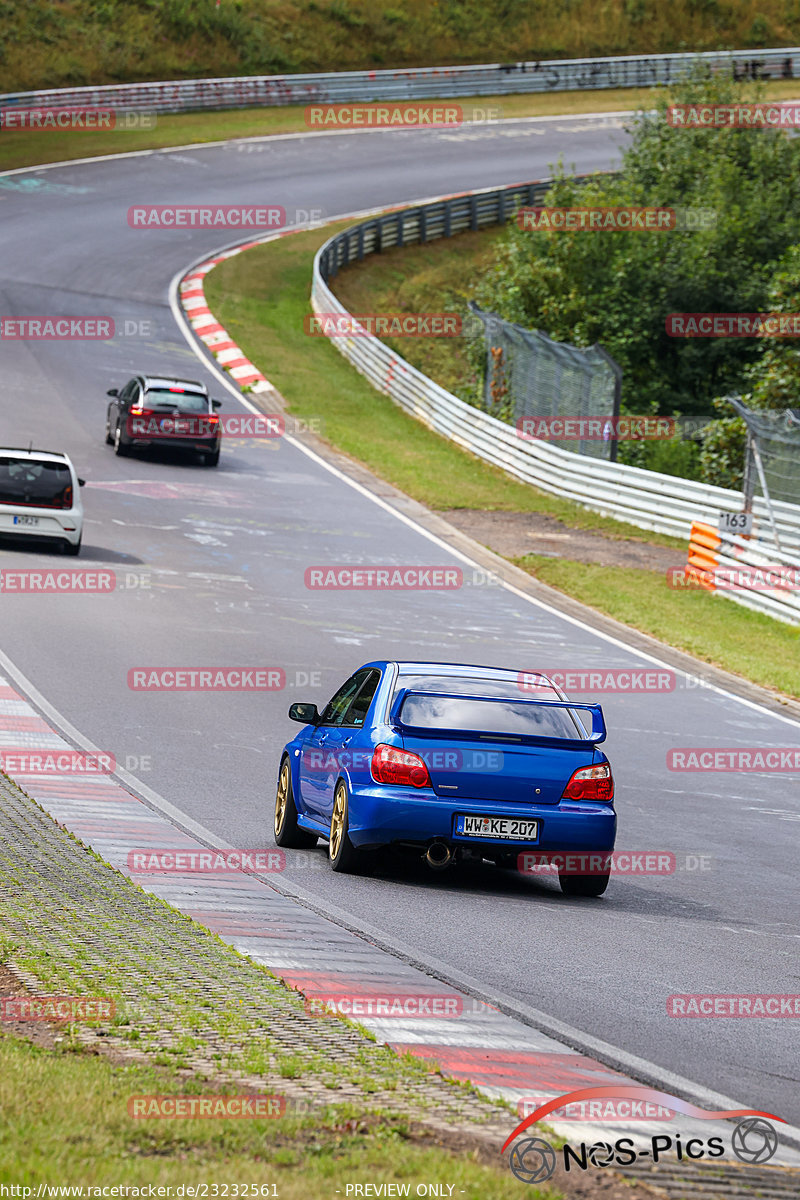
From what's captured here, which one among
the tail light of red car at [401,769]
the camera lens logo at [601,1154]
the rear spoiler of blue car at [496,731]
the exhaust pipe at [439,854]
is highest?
the camera lens logo at [601,1154]

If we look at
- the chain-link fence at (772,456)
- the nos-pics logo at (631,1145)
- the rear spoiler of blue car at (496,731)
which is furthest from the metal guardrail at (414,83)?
the nos-pics logo at (631,1145)

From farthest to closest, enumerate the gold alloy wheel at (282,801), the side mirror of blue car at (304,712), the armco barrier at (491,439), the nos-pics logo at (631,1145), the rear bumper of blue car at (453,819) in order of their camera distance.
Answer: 1. the armco barrier at (491,439)
2. the gold alloy wheel at (282,801)
3. the side mirror of blue car at (304,712)
4. the rear bumper of blue car at (453,819)
5. the nos-pics logo at (631,1145)

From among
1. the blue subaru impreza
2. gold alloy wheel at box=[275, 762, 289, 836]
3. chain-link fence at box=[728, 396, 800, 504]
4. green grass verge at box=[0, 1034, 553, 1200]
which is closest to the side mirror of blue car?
gold alloy wheel at box=[275, 762, 289, 836]

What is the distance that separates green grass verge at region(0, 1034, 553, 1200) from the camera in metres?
4.17

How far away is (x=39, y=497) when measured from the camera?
23375 mm

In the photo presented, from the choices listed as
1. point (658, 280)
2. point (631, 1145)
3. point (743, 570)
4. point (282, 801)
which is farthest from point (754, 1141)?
point (658, 280)

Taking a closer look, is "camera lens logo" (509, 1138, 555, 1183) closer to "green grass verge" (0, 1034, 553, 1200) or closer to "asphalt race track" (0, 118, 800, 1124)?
"green grass verge" (0, 1034, 553, 1200)

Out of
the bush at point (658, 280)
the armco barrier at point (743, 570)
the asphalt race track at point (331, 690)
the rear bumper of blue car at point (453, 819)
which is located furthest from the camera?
the bush at point (658, 280)

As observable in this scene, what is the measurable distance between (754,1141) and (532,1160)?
2.87ft

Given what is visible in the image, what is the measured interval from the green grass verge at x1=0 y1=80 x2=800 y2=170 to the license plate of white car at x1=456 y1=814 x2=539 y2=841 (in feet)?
165

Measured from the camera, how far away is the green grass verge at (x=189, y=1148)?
4172 millimetres

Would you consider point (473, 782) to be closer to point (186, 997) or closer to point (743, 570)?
point (186, 997)

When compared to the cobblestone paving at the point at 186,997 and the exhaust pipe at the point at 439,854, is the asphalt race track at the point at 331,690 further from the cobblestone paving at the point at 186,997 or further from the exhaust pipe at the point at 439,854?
the cobblestone paving at the point at 186,997

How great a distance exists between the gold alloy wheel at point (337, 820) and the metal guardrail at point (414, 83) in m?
52.7
